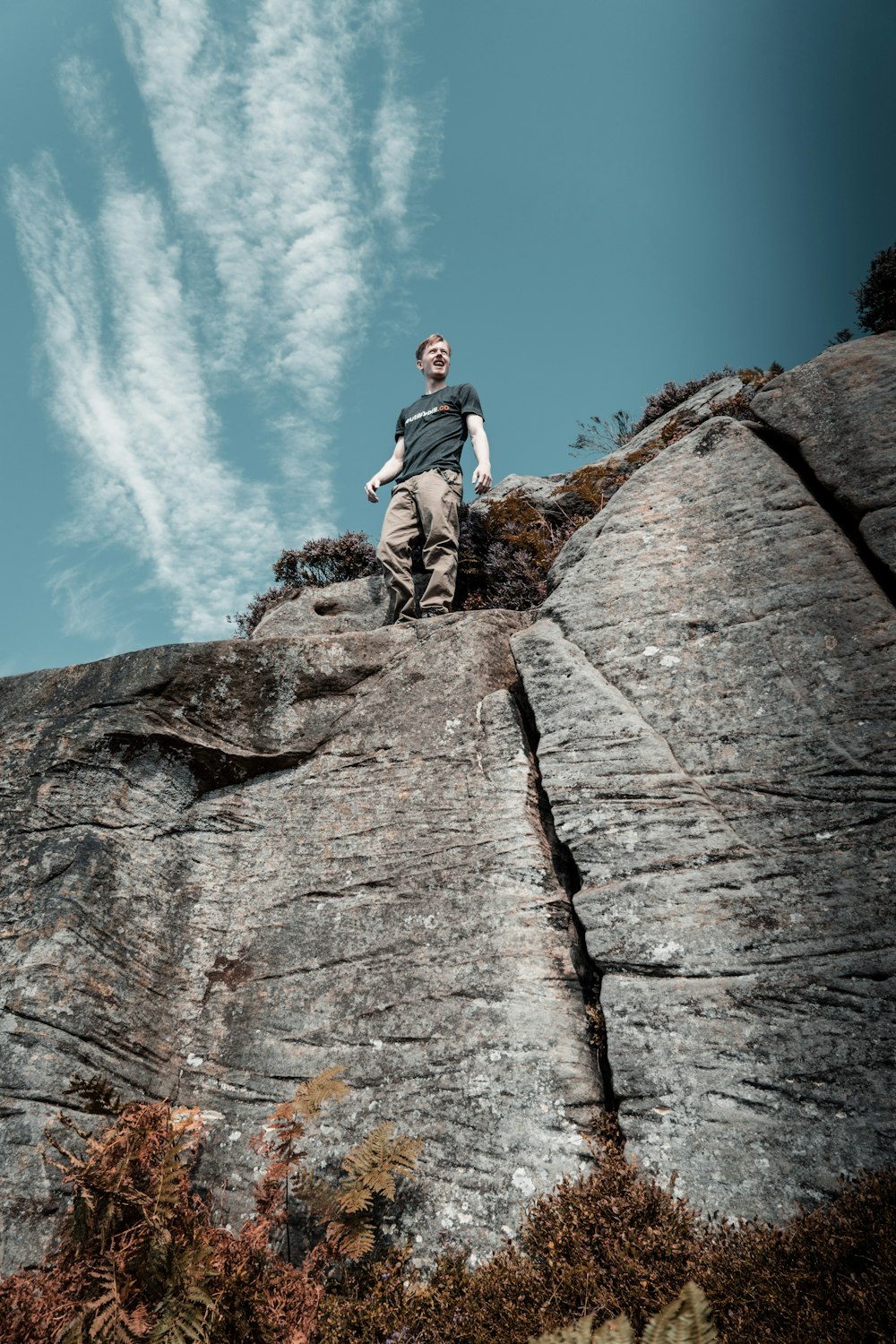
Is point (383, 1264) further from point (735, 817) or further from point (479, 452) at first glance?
point (479, 452)

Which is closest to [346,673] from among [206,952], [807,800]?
[206,952]

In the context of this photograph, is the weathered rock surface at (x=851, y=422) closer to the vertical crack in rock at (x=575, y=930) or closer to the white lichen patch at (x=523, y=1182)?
the vertical crack in rock at (x=575, y=930)

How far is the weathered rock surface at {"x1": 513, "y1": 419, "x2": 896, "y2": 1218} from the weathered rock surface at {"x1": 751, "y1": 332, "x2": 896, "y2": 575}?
294 millimetres

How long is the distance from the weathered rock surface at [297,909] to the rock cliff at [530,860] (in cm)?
2

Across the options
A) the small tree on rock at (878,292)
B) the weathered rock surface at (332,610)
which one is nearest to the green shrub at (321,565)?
the weathered rock surface at (332,610)

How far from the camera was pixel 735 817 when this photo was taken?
573 centimetres

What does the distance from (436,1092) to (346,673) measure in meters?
4.14

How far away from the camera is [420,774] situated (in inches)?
279

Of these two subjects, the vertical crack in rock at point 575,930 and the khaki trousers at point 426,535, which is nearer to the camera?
the vertical crack in rock at point 575,930

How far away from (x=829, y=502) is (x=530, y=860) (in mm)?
4407

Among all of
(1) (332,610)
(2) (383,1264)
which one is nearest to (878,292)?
(1) (332,610)

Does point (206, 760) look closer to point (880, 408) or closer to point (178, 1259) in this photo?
point (178, 1259)

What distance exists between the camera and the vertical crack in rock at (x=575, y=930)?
527cm

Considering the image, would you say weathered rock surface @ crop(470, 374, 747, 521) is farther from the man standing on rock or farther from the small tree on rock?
the man standing on rock
